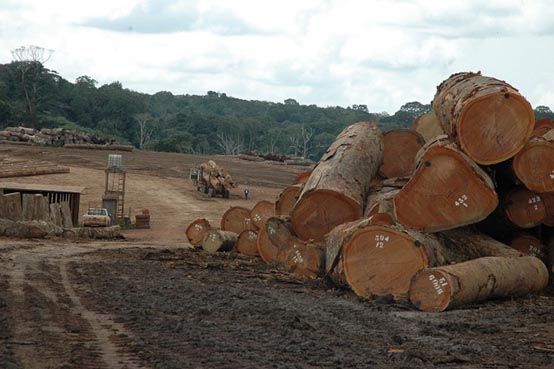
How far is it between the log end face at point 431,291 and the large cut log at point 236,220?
10.9 m

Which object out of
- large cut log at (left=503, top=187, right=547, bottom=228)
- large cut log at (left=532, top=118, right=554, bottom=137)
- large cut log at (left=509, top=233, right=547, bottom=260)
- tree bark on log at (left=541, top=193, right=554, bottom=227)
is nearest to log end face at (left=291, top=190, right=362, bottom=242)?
large cut log at (left=509, top=233, right=547, bottom=260)

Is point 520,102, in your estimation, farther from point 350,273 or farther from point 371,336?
point 371,336

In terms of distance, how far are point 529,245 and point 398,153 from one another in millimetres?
4665

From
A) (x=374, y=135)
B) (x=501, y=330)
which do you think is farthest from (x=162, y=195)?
(x=501, y=330)

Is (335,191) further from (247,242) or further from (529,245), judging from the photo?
(247,242)

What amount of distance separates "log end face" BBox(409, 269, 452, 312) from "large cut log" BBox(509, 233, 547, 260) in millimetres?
3228

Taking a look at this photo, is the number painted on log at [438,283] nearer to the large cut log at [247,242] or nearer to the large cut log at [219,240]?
the large cut log at [247,242]

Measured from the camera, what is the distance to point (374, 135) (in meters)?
19.6

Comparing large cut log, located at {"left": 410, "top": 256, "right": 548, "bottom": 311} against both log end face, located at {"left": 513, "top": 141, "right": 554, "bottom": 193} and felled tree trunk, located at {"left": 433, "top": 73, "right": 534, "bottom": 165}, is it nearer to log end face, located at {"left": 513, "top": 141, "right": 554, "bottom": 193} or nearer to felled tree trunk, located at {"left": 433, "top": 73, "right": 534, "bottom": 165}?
log end face, located at {"left": 513, "top": 141, "right": 554, "bottom": 193}

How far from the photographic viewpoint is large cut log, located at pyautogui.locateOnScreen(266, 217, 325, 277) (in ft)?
52.7

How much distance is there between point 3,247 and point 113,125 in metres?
88.2

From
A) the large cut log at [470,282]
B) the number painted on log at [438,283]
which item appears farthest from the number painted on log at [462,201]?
the number painted on log at [438,283]

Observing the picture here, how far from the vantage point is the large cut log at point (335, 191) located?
16.9 metres

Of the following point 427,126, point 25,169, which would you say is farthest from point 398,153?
point 25,169
